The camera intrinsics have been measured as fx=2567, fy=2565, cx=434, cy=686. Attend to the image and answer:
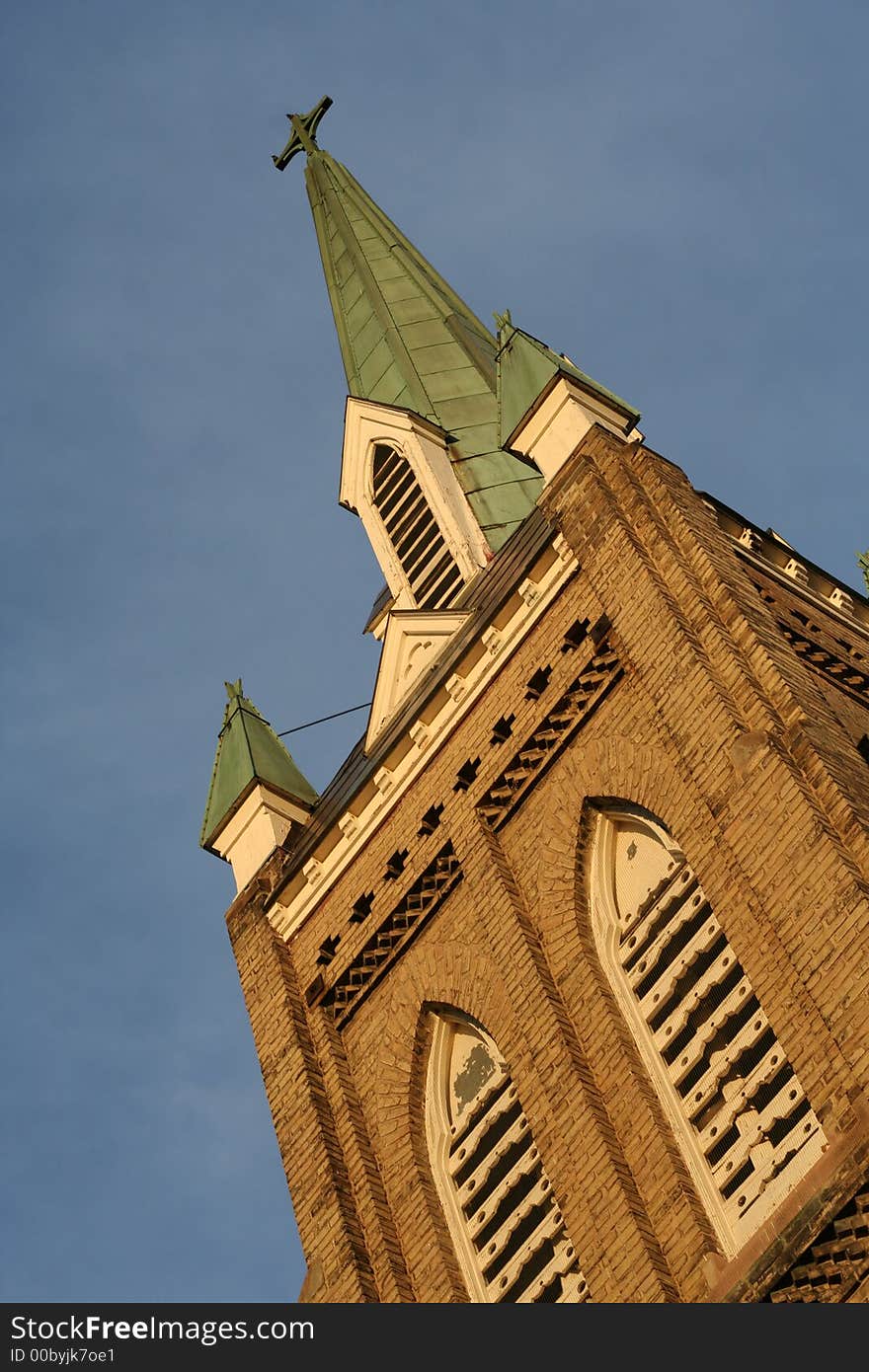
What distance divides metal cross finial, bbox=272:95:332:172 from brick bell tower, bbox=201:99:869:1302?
1184cm

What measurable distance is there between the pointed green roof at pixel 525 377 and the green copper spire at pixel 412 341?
2.52 m

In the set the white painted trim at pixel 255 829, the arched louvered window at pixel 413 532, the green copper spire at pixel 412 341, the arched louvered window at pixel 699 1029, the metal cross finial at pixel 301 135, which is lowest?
the arched louvered window at pixel 699 1029

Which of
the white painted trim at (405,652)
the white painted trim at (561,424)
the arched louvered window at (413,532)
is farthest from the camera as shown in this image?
the arched louvered window at (413,532)

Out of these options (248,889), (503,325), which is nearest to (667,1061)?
(248,889)

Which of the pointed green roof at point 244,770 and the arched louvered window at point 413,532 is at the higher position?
the arched louvered window at point 413,532

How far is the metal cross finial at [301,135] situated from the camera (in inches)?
1436

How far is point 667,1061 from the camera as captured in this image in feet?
63.0

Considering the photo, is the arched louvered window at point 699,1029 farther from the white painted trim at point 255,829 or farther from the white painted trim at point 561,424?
the white painted trim at point 255,829

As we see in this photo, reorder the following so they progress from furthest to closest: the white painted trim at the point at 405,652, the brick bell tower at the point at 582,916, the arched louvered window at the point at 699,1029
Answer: the white painted trim at the point at 405,652 < the arched louvered window at the point at 699,1029 < the brick bell tower at the point at 582,916

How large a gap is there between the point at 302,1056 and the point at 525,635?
419 cm

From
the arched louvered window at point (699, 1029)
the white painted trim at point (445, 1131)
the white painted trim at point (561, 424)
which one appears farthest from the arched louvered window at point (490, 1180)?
the white painted trim at point (561, 424)

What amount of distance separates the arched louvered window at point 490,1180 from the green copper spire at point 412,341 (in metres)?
7.04

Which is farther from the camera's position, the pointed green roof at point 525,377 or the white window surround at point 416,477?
the white window surround at point 416,477

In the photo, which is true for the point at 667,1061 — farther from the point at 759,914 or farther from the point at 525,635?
the point at 525,635
